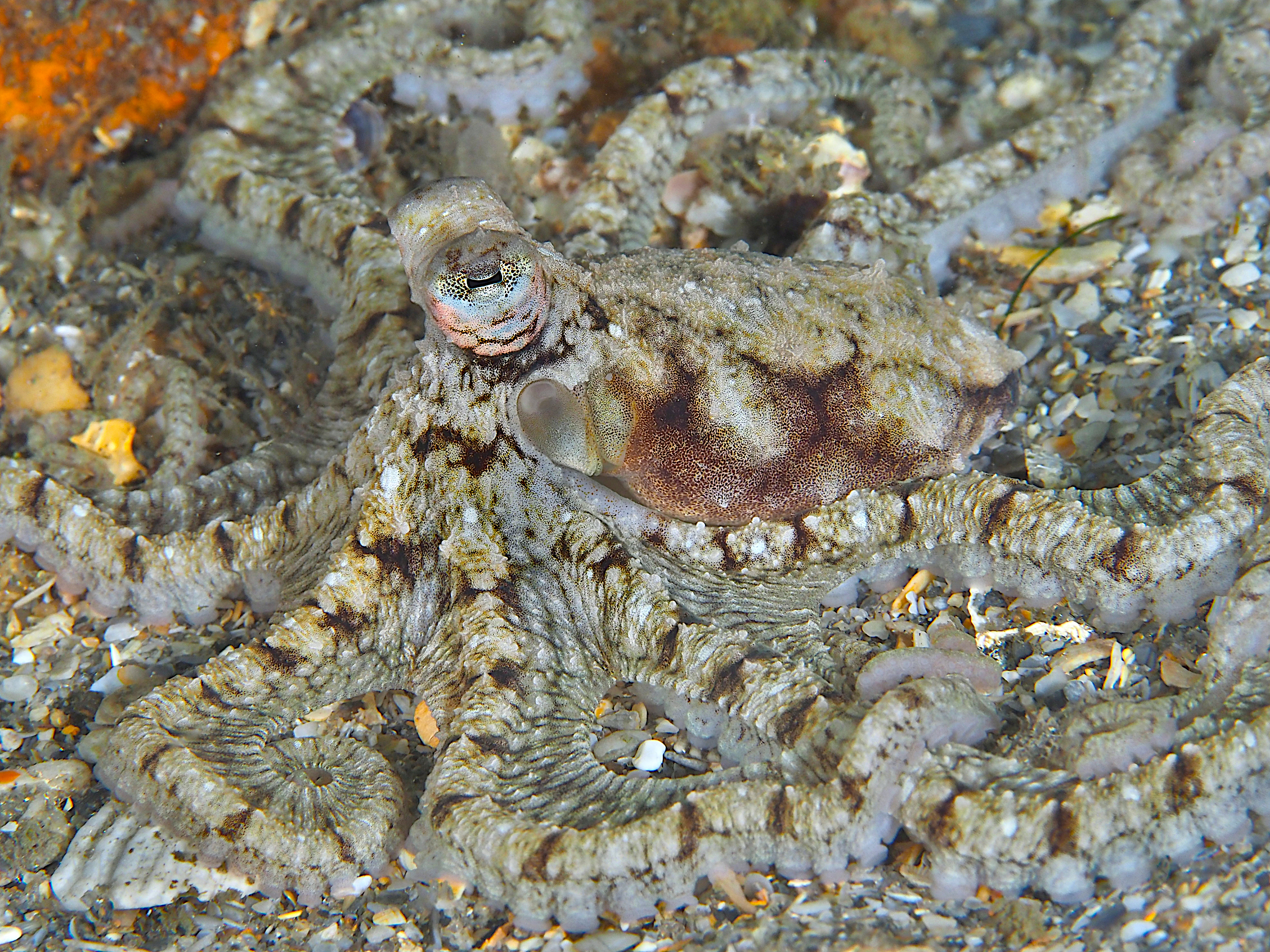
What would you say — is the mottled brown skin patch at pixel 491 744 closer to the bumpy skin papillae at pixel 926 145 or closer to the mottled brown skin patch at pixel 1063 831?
the mottled brown skin patch at pixel 1063 831

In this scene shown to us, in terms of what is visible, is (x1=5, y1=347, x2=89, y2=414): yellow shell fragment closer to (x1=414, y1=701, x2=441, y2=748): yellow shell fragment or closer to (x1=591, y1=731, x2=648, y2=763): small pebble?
(x1=414, y1=701, x2=441, y2=748): yellow shell fragment

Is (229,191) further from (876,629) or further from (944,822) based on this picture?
(944,822)

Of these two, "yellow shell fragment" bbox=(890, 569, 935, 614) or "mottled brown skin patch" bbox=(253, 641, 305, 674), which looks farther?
"yellow shell fragment" bbox=(890, 569, 935, 614)

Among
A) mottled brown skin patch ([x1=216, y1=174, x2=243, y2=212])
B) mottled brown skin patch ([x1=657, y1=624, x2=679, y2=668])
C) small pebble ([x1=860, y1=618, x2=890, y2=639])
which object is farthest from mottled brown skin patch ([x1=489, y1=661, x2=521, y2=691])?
mottled brown skin patch ([x1=216, y1=174, x2=243, y2=212])

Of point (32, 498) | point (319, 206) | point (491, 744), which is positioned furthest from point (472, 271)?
point (32, 498)

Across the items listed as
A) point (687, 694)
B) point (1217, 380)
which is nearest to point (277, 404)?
point (687, 694)
